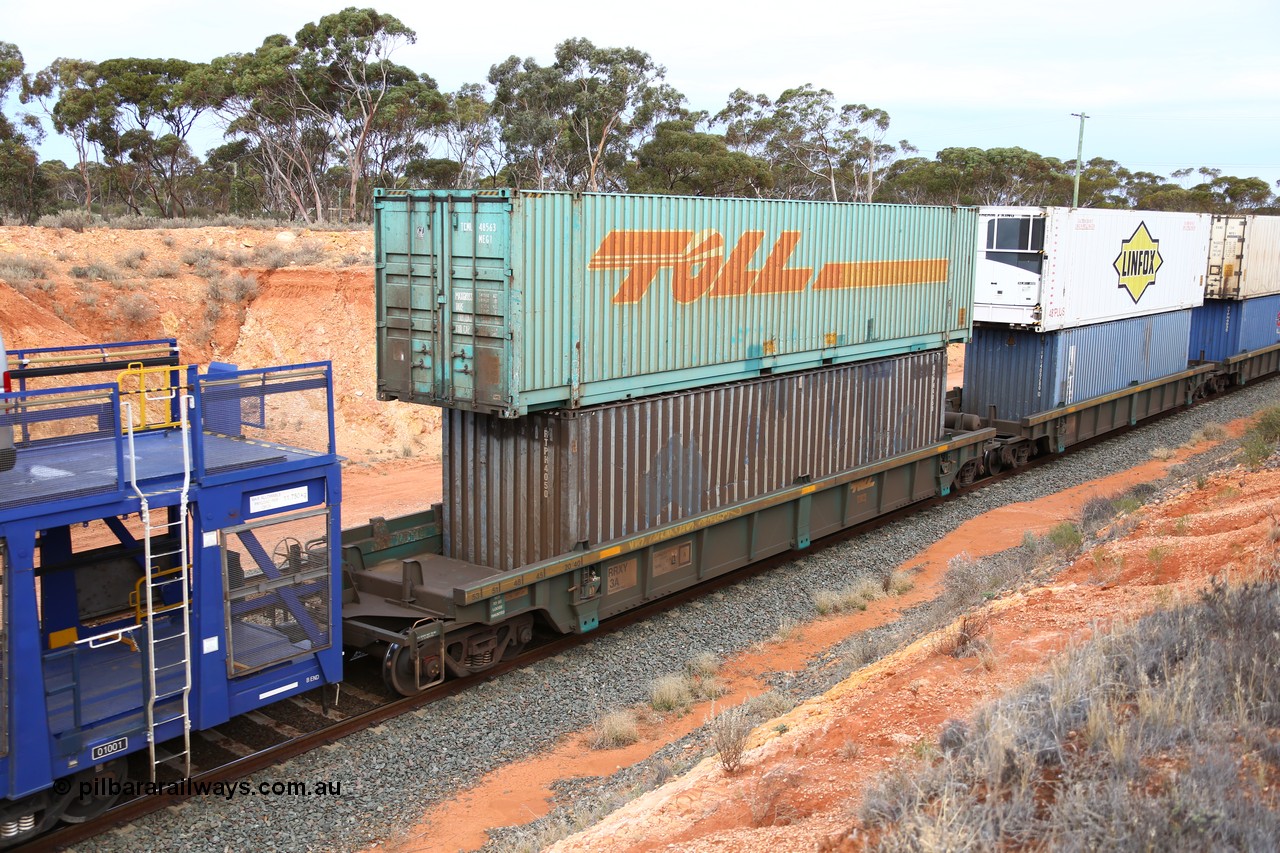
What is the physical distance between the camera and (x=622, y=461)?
11.1m

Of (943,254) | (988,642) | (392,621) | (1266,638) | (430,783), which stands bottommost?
(430,783)

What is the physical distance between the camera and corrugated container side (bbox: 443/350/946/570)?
1065cm

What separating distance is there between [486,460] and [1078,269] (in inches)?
518

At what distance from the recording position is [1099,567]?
971 centimetres

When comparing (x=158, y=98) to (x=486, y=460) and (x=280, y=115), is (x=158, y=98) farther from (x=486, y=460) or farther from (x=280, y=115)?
(x=486, y=460)

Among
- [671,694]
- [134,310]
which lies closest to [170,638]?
[671,694]

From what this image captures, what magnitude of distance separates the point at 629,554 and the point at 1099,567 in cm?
470

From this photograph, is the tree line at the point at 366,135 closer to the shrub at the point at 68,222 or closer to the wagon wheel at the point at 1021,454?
the shrub at the point at 68,222

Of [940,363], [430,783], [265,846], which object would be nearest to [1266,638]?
[430,783]

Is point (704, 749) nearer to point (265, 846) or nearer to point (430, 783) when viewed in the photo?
point (430, 783)

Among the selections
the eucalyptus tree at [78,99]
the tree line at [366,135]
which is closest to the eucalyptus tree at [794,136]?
the tree line at [366,135]

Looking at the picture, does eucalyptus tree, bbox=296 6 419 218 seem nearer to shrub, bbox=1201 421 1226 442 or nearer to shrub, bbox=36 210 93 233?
shrub, bbox=36 210 93 233

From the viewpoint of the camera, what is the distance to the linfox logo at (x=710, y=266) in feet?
35.8

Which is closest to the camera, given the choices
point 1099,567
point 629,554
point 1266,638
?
point 1266,638
